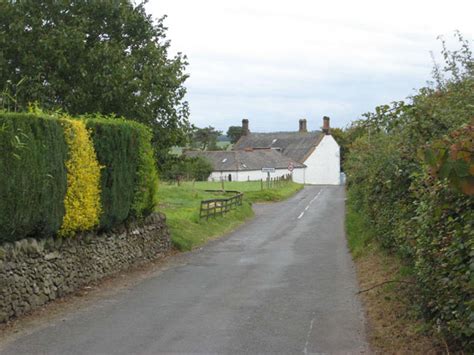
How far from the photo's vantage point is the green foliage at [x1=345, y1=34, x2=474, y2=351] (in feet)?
13.9

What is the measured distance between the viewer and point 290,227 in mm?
29922

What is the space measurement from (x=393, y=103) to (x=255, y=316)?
4256 millimetres

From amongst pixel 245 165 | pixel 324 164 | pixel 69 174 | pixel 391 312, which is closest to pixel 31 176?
pixel 69 174

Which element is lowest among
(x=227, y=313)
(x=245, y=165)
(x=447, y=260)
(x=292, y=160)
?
(x=227, y=313)

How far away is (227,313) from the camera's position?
11086mm

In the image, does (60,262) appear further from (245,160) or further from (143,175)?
(245,160)

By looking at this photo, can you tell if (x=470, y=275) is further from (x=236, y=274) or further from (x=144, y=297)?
(x=236, y=274)

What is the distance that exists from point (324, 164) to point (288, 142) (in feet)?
33.7

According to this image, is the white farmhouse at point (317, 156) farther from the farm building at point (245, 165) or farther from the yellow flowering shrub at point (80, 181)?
the yellow flowering shrub at point (80, 181)

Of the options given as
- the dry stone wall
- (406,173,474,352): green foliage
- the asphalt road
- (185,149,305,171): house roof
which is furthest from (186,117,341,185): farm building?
(406,173,474,352): green foliage

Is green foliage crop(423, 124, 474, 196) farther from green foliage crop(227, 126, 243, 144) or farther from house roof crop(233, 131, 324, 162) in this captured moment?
green foliage crop(227, 126, 243, 144)

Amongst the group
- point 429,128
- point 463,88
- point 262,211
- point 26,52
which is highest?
point 26,52

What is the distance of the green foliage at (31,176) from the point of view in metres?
10.5

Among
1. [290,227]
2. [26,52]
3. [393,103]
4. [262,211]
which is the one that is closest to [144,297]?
[393,103]
